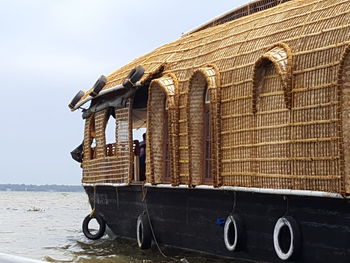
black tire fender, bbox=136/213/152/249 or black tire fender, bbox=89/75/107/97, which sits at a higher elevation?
black tire fender, bbox=89/75/107/97

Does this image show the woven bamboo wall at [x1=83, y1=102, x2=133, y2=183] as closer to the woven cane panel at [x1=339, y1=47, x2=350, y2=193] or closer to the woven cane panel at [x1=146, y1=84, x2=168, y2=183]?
the woven cane panel at [x1=146, y1=84, x2=168, y2=183]

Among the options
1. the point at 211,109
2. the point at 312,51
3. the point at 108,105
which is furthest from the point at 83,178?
the point at 312,51

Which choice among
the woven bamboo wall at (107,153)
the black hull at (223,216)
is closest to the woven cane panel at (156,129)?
the black hull at (223,216)

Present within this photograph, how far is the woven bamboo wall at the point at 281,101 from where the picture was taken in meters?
7.13

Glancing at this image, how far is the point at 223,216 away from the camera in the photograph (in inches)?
361

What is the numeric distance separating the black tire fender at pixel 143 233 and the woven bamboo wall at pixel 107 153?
2.19ft

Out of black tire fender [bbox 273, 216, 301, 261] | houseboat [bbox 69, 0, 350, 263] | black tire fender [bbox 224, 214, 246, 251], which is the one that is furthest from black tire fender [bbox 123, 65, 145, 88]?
black tire fender [bbox 273, 216, 301, 261]

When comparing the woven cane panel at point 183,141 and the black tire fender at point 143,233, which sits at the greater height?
the woven cane panel at point 183,141

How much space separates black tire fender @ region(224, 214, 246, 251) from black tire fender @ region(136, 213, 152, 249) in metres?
2.41

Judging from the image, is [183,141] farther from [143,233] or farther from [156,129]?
[143,233]

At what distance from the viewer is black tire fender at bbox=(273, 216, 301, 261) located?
754 cm

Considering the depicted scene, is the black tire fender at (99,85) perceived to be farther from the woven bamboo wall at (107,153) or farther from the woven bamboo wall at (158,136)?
the woven bamboo wall at (158,136)

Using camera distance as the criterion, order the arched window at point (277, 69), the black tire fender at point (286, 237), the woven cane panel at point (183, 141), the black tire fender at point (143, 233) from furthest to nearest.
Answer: the black tire fender at point (143, 233)
the woven cane panel at point (183, 141)
the arched window at point (277, 69)
the black tire fender at point (286, 237)

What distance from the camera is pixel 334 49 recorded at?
716 cm
